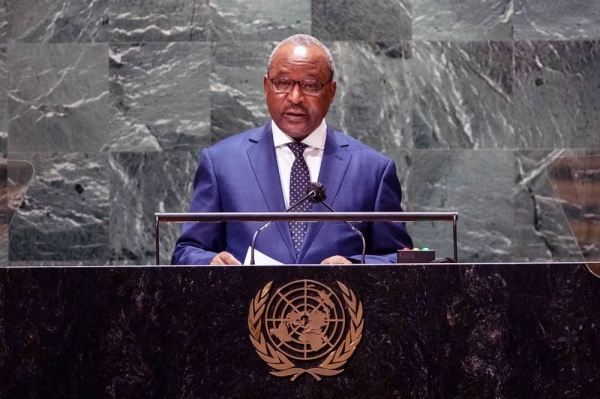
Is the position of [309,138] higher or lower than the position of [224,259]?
higher

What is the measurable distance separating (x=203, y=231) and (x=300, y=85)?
2.51 ft

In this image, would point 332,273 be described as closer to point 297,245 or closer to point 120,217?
point 297,245

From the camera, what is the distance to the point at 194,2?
6.01 m

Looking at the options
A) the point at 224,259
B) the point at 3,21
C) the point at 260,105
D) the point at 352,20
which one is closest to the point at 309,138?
the point at 224,259

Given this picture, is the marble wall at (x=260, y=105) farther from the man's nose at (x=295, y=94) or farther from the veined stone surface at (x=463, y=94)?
the man's nose at (x=295, y=94)

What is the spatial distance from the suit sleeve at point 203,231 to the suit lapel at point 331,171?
38 cm

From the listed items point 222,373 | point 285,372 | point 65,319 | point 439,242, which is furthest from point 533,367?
point 439,242

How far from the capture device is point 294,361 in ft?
9.29

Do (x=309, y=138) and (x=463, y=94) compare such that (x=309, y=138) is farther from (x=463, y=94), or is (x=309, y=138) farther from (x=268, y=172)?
(x=463, y=94)

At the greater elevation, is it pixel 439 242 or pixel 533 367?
pixel 439 242

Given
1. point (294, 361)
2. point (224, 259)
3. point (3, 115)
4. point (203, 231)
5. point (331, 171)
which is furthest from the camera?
point (3, 115)

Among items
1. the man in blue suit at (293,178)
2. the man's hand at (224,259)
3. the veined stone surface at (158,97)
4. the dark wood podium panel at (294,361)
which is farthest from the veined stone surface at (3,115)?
the dark wood podium panel at (294,361)

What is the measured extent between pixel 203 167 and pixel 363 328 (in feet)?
5.63

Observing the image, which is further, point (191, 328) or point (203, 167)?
point (203, 167)
